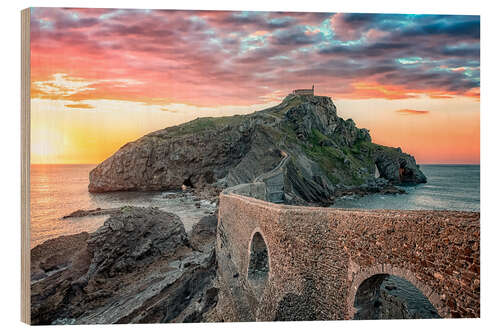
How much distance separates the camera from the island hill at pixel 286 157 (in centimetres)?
2822

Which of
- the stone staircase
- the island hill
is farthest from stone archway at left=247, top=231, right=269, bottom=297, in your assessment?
the stone staircase

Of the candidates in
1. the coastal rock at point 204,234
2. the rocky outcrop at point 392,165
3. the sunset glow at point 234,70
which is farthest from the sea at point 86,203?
the rocky outcrop at point 392,165

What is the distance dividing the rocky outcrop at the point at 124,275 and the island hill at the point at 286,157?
7.27 m

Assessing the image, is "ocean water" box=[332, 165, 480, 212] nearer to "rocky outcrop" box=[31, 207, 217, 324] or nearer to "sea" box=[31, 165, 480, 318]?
"sea" box=[31, 165, 480, 318]

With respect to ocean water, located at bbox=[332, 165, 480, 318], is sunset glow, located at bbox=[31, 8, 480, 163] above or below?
above

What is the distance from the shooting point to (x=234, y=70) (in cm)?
1059

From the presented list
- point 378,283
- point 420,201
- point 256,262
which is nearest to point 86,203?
point 256,262

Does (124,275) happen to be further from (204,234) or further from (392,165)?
(392,165)

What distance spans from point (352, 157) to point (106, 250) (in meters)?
44.4

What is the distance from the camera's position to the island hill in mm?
28219

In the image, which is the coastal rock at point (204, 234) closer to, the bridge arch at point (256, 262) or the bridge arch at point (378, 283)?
the bridge arch at point (256, 262)

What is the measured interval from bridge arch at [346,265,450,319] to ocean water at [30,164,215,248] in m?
7.31

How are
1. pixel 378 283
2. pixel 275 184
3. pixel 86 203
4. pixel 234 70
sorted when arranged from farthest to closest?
pixel 275 184, pixel 86 203, pixel 234 70, pixel 378 283

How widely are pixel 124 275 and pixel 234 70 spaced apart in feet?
30.5
